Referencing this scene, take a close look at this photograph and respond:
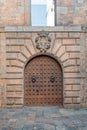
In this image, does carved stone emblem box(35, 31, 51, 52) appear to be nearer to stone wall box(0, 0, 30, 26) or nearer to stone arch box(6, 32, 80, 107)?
stone arch box(6, 32, 80, 107)

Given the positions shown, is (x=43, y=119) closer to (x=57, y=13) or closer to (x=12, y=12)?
(x=57, y=13)

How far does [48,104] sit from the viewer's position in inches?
427

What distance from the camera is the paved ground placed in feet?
24.8

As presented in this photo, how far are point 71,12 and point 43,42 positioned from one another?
177 centimetres

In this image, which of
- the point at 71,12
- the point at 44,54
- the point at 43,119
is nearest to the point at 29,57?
the point at 44,54

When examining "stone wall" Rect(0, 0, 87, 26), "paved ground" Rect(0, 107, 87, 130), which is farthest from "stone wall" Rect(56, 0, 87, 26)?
"paved ground" Rect(0, 107, 87, 130)

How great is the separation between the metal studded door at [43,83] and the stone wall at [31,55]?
0.32 m

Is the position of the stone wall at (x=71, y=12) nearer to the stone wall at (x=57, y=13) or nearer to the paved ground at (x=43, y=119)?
the stone wall at (x=57, y=13)

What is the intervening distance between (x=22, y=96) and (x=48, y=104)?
121 centimetres

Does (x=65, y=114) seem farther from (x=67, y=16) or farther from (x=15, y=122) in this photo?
(x=67, y=16)

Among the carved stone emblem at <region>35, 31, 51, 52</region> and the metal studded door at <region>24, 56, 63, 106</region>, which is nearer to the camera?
the carved stone emblem at <region>35, 31, 51, 52</region>

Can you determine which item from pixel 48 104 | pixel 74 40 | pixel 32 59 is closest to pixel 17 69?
pixel 32 59

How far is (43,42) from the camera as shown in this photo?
414 inches

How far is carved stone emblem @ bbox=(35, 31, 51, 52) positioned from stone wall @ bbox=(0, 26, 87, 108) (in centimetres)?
16
